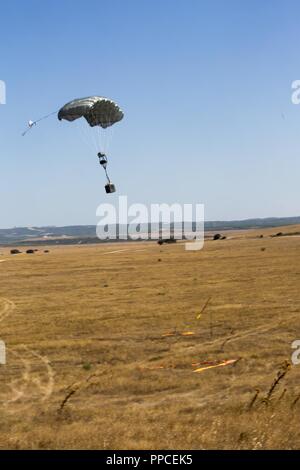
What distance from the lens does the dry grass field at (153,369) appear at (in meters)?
13.8

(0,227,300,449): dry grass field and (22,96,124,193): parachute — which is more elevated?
(22,96,124,193): parachute

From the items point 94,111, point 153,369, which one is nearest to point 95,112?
point 94,111

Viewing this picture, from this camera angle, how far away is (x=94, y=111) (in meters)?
34.9

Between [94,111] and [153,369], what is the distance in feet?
69.2

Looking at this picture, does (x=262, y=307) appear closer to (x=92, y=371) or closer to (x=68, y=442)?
(x=92, y=371)

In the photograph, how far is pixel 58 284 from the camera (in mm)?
47688

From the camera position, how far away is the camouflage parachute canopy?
32406 millimetres

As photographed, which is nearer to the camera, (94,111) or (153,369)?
(153,369)

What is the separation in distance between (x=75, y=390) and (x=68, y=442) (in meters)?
3.89

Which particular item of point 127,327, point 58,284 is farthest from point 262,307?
point 58,284

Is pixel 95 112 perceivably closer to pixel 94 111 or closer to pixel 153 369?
pixel 94 111

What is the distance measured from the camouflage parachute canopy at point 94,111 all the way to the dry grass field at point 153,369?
12701 millimetres

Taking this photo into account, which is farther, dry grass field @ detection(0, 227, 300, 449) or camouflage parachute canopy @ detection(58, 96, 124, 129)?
camouflage parachute canopy @ detection(58, 96, 124, 129)

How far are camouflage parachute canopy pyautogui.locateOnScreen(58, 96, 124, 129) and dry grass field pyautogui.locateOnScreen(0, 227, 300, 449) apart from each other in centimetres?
1270
